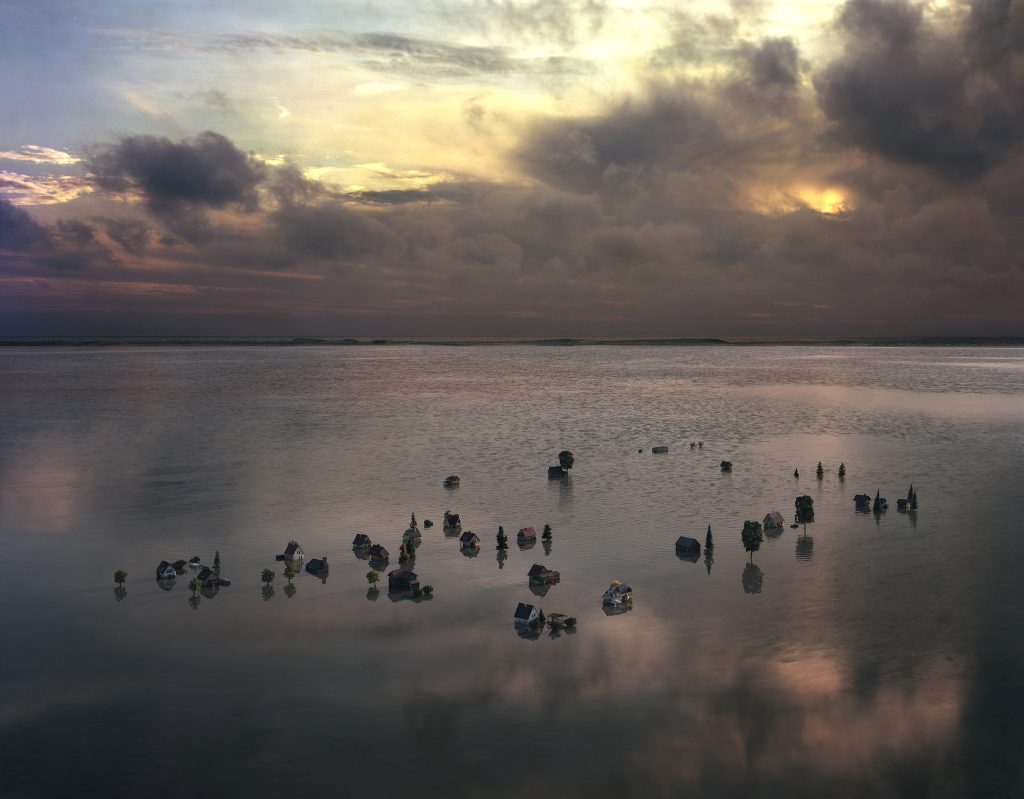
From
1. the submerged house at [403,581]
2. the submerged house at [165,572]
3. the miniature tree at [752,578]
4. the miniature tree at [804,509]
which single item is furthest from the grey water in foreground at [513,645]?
the miniature tree at [804,509]

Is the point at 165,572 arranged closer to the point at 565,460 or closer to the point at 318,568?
the point at 318,568

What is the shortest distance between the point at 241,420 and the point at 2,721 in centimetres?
12577

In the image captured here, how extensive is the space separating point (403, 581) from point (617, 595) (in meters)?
15.5

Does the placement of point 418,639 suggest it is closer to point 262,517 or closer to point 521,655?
point 521,655

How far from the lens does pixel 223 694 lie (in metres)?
41.2

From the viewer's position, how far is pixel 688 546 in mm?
65688

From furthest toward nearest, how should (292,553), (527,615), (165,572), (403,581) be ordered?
(292,553) < (165,572) < (403,581) < (527,615)

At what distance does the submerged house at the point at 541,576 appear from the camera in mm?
58406

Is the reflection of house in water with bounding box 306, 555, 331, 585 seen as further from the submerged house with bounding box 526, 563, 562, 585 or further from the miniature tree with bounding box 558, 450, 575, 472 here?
the miniature tree with bounding box 558, 450, 575, 472

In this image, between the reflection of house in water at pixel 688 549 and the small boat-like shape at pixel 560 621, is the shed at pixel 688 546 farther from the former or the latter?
the small boat-like shape at pixel 560 621

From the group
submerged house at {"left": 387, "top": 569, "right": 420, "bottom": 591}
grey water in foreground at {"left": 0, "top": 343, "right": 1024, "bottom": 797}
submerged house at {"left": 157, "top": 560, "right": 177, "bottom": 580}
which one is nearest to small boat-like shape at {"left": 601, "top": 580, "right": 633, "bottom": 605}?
grey water in foreground at {"left": 0, "top": 343, "right": 1024, "bottom": 797}

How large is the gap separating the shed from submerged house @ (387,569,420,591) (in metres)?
22.6

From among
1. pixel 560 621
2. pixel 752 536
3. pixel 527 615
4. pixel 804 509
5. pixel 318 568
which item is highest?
pixel 804 509

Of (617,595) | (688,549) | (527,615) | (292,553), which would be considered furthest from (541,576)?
(292,553)
